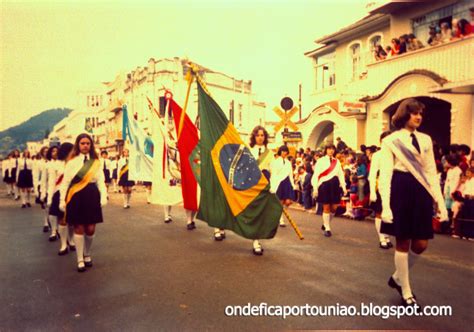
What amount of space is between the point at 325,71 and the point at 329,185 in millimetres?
17987

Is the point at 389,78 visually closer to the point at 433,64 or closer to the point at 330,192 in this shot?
the point at 433,64

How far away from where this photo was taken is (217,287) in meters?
4.91

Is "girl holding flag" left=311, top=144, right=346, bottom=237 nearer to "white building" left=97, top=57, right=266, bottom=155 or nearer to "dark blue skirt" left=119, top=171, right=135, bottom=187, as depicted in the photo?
"dark blue skirt" left=119, top=171, right=135, bottom=187

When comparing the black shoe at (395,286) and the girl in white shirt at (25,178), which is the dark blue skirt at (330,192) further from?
the girl in white shirt at (25,178)

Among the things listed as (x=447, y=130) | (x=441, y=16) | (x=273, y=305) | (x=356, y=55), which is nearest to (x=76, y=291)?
(x=273, y=305)

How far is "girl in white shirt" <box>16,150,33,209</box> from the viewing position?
1556cm

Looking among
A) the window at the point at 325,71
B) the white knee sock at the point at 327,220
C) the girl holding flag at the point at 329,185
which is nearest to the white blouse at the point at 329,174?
the girl holding flag at the point at 329,185

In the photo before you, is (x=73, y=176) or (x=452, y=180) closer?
(x=73, y=176)

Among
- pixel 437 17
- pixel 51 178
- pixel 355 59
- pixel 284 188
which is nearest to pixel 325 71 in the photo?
pixel 355 59

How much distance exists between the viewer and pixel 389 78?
17.0m

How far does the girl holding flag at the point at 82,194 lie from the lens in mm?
5852

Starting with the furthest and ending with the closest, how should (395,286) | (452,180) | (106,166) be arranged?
(106,166), (452,180), (395,286)

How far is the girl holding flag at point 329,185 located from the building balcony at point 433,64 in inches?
200

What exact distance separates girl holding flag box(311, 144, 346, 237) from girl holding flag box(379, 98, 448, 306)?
13.7 ft
